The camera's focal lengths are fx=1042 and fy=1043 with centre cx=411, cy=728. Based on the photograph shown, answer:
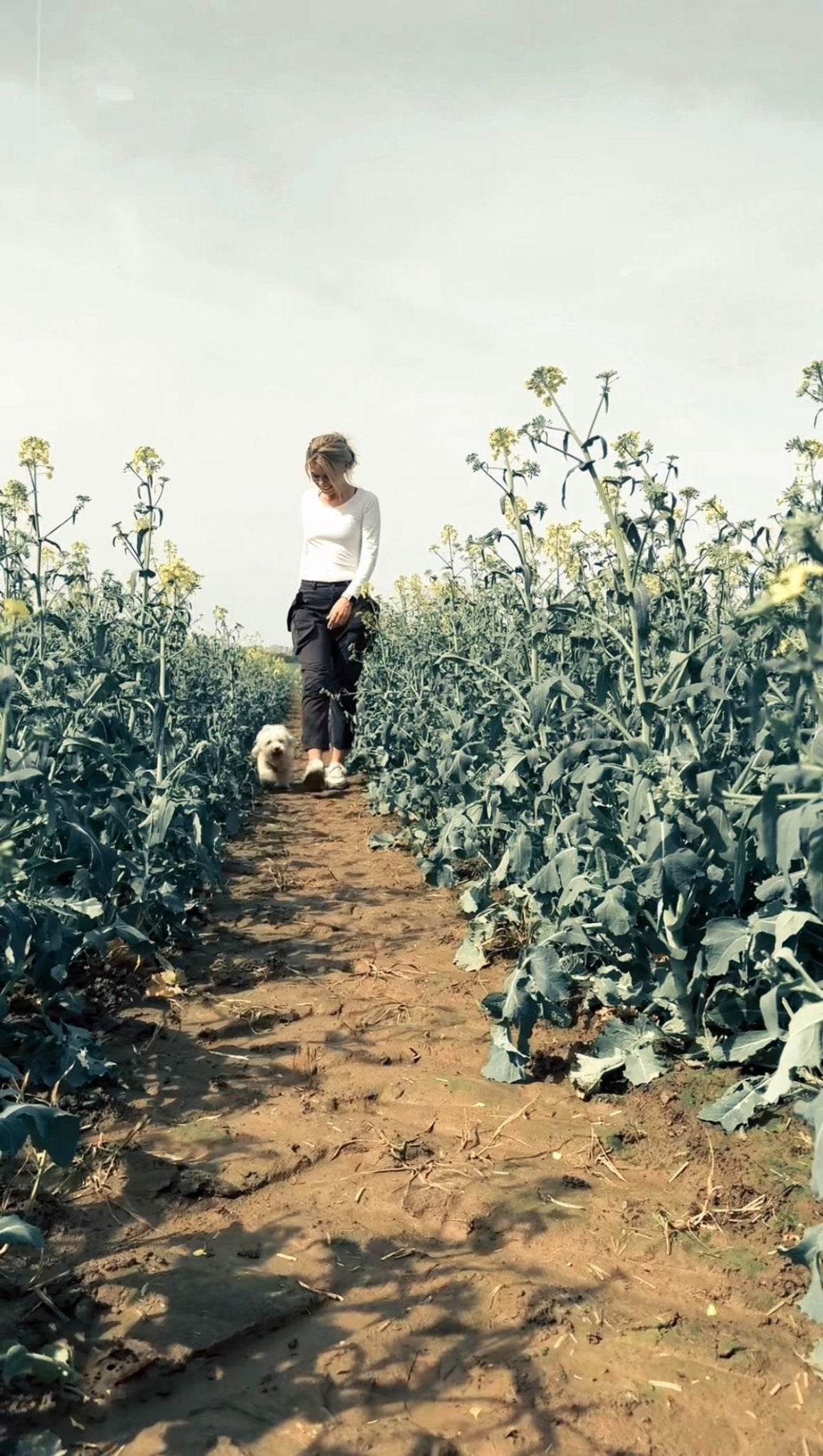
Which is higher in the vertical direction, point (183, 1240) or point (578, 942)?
point (578, 942)

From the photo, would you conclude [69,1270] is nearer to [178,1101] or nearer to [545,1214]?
[178,1101]

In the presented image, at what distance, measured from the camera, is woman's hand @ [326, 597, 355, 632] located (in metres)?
8.76

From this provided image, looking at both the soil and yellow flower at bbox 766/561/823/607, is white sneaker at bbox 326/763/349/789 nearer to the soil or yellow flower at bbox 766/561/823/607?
the soil

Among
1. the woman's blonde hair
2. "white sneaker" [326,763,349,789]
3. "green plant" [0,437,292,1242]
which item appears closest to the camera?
"green plant" [0,437,292,1242]

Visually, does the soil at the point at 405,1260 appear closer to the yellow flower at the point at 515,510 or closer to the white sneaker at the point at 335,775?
the yellow flower at the point at 515,510

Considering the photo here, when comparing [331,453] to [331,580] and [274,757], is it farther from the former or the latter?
[274,757]

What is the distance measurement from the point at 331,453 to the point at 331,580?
109cm

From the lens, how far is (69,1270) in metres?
2.38

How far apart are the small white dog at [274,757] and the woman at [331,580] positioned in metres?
0.37

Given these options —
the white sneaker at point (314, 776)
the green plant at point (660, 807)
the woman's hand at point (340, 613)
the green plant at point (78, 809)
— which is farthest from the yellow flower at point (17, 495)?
the white sneaker at point (314, 776)

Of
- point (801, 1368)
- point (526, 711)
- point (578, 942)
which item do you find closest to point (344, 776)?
point (526, 711)

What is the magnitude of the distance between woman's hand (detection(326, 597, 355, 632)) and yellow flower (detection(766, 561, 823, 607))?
22.9 ft

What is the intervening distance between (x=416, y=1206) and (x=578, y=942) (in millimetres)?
1032

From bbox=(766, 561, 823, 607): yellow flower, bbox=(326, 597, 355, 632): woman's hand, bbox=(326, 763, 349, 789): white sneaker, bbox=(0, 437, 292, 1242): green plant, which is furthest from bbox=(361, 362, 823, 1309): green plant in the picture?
bbox=(326, 763, 349, 789): white sneaker
